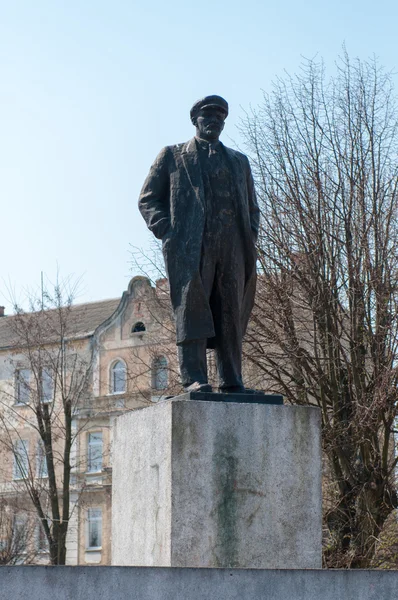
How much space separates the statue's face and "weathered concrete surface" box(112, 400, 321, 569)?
1.89 metres

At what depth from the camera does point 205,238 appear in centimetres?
752

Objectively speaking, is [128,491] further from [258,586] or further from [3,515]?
[3,515]

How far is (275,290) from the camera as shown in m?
19.5

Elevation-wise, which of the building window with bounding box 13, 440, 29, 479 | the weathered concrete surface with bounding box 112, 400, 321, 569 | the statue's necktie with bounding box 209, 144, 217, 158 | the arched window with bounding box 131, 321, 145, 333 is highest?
the arched window with bounding box 131, 321, 145, 333

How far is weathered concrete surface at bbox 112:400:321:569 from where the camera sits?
669 cm

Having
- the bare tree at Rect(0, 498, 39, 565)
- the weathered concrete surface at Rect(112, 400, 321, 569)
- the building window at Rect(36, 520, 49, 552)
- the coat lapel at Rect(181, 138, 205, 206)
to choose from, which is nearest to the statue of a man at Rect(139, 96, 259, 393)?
the coat lapel at Rect(181, 138, 205, 206)

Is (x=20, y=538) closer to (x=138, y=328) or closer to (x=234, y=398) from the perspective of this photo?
(x=138, y=328)

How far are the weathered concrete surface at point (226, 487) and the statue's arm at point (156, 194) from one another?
4.41ft

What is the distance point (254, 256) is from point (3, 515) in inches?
1024

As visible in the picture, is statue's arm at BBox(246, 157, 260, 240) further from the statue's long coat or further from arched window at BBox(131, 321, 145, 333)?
arched window at BBox(131, 321, 145, 333)

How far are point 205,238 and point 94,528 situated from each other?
32671mm

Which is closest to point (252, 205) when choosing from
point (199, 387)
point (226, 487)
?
point (199, 387)

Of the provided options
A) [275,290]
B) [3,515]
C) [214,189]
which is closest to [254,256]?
[214,189]

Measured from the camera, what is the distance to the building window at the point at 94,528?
38.7 meters
